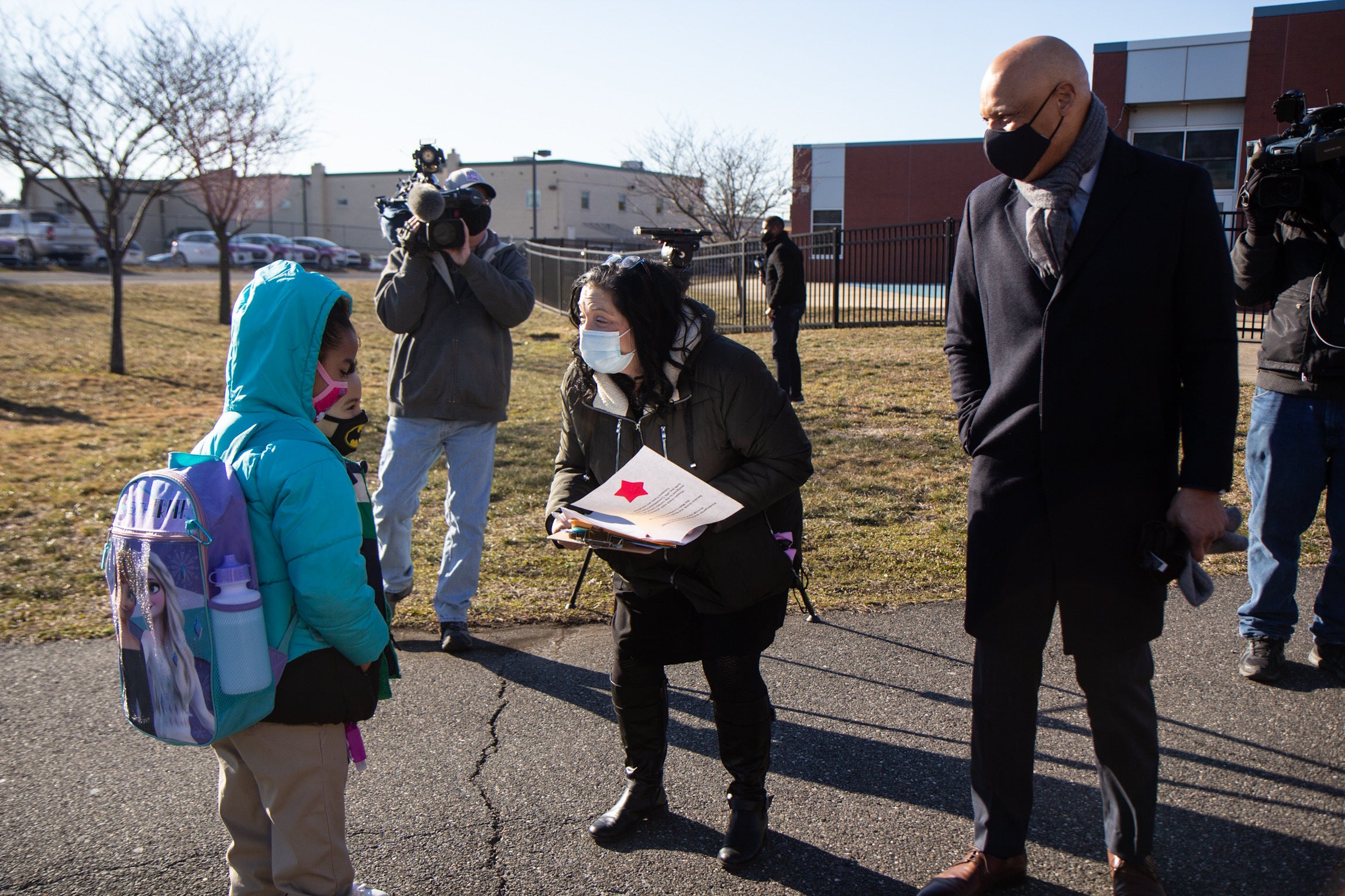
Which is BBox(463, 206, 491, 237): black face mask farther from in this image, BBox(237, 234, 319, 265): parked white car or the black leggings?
BBox(237, 234, 319, 265): parked white car

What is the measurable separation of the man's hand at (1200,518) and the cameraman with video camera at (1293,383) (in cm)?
166

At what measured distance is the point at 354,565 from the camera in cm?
221

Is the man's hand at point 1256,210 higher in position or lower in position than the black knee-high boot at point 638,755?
higher

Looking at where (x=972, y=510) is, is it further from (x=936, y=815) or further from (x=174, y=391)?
(x=174, y=391)

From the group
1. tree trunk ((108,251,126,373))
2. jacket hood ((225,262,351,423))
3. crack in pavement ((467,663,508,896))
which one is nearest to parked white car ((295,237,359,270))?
tree trunk ((108,251,126,373))

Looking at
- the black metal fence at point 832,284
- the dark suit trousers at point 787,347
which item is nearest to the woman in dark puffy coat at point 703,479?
the dark suit trousers at point 787,347

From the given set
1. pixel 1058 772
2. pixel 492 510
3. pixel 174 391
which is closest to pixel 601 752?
pixel 1058 772

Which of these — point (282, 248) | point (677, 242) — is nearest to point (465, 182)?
point (677, 242)

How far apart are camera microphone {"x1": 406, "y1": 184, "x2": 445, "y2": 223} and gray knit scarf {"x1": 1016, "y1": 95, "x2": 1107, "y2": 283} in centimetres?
267

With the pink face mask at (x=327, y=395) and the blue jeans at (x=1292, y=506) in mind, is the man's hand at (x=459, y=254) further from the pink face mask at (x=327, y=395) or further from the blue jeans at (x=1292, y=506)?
the blue jeans at (x=1292, y=506)

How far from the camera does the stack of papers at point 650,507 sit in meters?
2.59

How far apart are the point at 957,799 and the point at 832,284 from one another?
16590 millimetres

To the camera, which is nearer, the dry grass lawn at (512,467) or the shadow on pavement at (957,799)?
the shadow on pavement at (957,799)

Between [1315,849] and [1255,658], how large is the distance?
1278 mm
